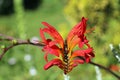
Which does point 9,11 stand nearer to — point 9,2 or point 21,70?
point 9,2

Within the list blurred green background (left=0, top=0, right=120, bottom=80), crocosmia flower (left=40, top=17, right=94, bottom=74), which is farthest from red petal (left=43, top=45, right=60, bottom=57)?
blurred green background (left=0, top=0, right=120, bottom=80)

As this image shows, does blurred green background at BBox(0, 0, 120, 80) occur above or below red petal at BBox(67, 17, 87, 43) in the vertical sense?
below

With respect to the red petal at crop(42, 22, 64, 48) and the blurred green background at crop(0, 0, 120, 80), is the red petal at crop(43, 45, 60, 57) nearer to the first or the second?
the red petal at crop(42, 22, 64, 48)

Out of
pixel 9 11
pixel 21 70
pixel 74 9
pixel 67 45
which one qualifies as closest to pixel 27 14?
pixel 9 11

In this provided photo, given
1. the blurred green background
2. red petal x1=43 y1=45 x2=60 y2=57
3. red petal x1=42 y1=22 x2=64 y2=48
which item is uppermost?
red petal x1=42 y1=22 x2=64 y2=48

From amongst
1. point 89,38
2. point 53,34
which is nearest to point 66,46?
point 53,34

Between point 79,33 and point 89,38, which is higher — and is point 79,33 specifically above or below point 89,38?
above

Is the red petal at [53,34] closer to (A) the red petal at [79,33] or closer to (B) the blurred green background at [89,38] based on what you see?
(A) the red petal at [79,33]

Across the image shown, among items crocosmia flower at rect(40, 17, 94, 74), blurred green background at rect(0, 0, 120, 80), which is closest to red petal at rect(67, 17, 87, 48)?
crocosmia flower at rect(40, 17, 94, 74)

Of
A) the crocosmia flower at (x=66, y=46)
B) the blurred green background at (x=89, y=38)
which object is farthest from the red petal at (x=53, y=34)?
the blurred green background at (x=89, y=38)

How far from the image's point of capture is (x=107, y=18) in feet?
20.1

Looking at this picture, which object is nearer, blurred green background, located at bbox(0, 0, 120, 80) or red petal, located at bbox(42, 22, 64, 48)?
red petal, located at bbox(42, 22, 64, 48)

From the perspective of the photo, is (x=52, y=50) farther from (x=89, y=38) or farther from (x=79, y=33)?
(x=89, y=38)

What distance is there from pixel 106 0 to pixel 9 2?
7551 mm
